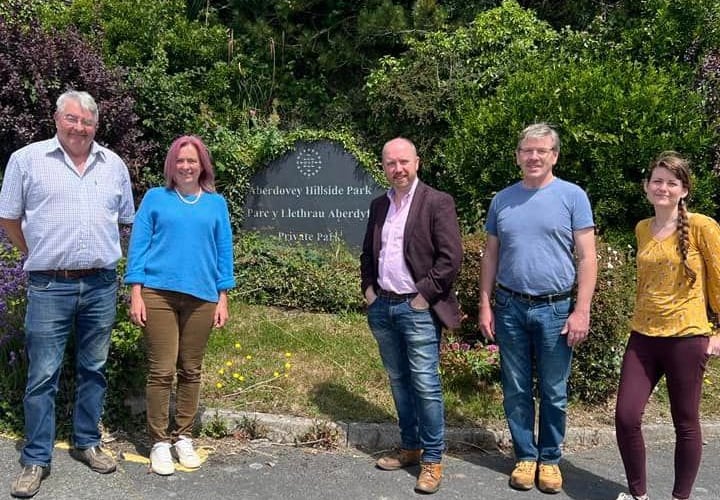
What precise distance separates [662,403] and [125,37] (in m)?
7.64

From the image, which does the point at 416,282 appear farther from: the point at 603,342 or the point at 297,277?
the point at 297,277

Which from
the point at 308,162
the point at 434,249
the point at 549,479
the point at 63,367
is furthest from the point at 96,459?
the point at 308,162

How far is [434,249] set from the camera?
361cm

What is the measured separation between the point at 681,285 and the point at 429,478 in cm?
162

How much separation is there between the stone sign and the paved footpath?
3822mm

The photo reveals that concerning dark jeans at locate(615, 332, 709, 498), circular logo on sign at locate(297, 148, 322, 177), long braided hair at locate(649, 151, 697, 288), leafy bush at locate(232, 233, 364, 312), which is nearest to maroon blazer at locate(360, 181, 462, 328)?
dark jeans at locate(615, 332, 709, 498)

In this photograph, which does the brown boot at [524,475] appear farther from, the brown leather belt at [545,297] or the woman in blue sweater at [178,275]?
the woman in blue sweater at [178,275]

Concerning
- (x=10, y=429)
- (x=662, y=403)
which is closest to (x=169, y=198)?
(x=10, y=429)

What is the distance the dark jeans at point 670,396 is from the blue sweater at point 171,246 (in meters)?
2.24

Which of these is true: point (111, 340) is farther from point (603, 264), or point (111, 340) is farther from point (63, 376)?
point (603, 264)

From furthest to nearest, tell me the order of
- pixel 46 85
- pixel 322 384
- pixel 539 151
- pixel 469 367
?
pixel 46 85 → pixel 322 384 → pixel 469 367 → pixel 539 151

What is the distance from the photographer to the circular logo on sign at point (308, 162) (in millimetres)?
7883

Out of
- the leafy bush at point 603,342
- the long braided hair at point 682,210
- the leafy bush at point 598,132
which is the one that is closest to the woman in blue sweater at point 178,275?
the leafy bush at point 603,342

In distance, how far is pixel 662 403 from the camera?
496 cm
